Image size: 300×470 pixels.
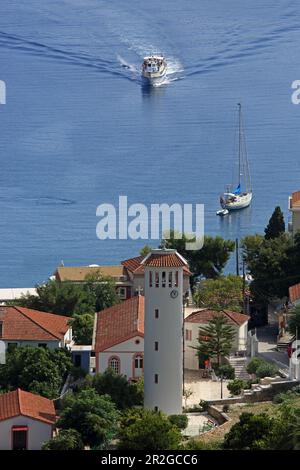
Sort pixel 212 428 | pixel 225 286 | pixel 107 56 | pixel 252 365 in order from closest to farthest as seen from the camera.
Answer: pixel 212 428, pixel 252 365, pixel 225 286, pixel 107 56

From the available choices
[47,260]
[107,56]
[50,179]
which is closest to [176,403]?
[47,260]

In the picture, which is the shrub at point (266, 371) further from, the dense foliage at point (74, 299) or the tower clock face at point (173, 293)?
the dense foliage at point (74, 299)

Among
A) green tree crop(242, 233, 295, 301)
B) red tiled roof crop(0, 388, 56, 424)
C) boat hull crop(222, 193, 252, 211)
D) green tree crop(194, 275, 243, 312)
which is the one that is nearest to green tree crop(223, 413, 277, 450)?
red tiled roof crop(0, 388, 56, 424)

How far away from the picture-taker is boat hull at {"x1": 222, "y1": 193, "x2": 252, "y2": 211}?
89.6m

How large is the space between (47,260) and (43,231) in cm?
458

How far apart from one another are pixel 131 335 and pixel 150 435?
7891 millimetres

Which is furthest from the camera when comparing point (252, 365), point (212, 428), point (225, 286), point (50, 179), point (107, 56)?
point (107, 56)

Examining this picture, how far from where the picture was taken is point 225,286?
6253 cm

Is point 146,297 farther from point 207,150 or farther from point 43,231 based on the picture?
point 207,150

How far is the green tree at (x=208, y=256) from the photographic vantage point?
218 feet

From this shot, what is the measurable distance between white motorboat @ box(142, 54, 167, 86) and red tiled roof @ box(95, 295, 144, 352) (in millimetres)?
45627

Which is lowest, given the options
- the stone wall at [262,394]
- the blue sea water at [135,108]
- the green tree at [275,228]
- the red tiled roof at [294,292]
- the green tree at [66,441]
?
the green tree at [66,441]

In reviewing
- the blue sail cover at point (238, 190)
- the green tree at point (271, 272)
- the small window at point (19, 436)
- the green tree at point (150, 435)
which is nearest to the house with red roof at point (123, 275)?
the green tree at point (271, 272)

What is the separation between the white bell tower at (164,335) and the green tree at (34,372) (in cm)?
263
